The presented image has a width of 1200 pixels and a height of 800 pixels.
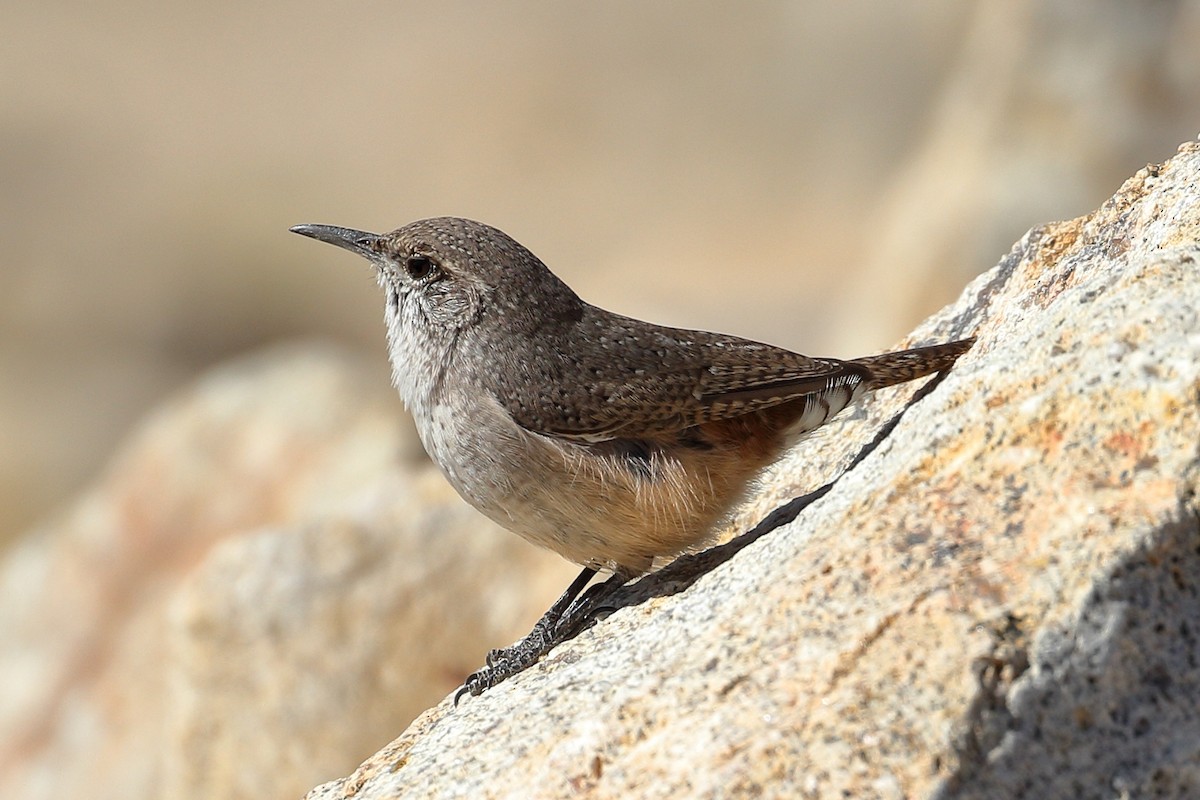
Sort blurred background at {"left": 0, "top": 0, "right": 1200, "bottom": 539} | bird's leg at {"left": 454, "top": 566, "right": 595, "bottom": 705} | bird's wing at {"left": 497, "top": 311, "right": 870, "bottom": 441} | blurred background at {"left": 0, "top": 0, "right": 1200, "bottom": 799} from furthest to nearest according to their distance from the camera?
blurred background at {"left": 0, "top": 0, "right": 1200, "bottom": 539}
blurred background at {"left": 0, "top": 0, "right": 1200, "bottom": 799}
bird's wing at {"left": 497, "top": 311, "right": 870, "bottom": 441}
bird's leg at {"left": 454, "top": 566, "right": 595, "bottom": 705}

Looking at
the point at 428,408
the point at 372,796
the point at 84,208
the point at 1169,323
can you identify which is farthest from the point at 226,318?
the point at 1169,323

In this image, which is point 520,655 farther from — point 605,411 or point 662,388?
point 662,388

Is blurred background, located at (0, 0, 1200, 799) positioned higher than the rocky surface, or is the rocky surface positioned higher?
blurred background, located at (0, 0, 1200, 799)

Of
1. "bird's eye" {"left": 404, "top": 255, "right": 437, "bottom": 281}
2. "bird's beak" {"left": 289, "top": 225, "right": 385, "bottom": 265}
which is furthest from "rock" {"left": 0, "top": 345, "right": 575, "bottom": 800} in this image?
"bird's eye" {"left": 404, "top": 255, "right": 437, "bottom": 281}

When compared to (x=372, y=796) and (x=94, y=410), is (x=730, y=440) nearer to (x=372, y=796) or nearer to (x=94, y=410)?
(x=372, y=796)

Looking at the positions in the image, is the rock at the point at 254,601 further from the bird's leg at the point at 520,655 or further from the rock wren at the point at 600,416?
A: the bird's leg at the point at 520,655

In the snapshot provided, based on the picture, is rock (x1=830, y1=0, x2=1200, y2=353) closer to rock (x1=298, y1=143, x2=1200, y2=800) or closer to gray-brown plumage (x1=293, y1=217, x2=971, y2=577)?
gray-brown plumage (x1=293, y1=217, x2=971, y2=577)

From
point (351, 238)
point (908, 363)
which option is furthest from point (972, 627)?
point (351, 238)
